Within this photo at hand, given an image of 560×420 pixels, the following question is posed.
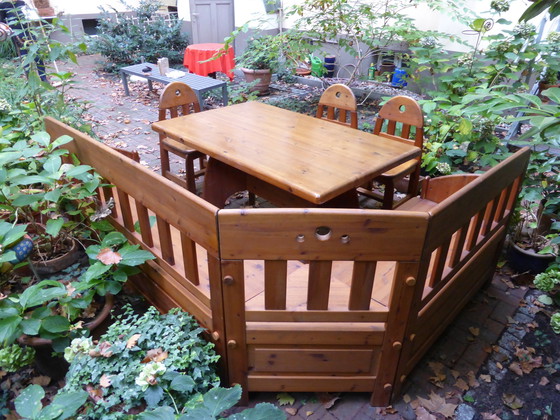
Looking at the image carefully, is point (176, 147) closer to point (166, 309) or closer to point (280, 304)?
point (166, 309)

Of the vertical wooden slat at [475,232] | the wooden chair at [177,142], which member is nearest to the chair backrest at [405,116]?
the vertical wooden slat at [475,232]

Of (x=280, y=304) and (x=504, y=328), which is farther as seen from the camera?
(x=504, y=328)

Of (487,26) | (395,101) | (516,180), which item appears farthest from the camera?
(487,26)

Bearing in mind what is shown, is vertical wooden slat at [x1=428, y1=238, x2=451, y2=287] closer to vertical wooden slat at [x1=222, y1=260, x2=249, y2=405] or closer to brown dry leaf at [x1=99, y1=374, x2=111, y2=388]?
vertical wooden slat at [x1=222, y1=260, x2=249, y2=405]

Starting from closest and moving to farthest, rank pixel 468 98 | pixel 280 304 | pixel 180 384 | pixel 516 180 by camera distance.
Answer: pixel 180 384, pixel 280 304, pixel 468 98, pixel 516 180

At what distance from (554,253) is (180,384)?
9.12ft

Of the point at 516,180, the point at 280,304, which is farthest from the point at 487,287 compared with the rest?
the point at 280,304

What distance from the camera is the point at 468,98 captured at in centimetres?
233

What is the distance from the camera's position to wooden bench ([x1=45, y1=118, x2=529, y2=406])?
1.58m

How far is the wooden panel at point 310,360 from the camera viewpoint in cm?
191

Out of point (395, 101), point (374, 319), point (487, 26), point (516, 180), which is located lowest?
point (374, 319)

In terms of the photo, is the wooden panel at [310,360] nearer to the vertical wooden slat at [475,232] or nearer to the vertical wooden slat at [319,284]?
the vertical wooden slat at [319,284]

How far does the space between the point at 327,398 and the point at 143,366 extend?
3.46 ft

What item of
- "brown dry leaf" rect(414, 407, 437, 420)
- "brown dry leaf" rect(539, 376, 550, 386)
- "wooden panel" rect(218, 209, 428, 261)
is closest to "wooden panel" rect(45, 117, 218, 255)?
"wooden panel" rect(218, 209, 428, 261)
